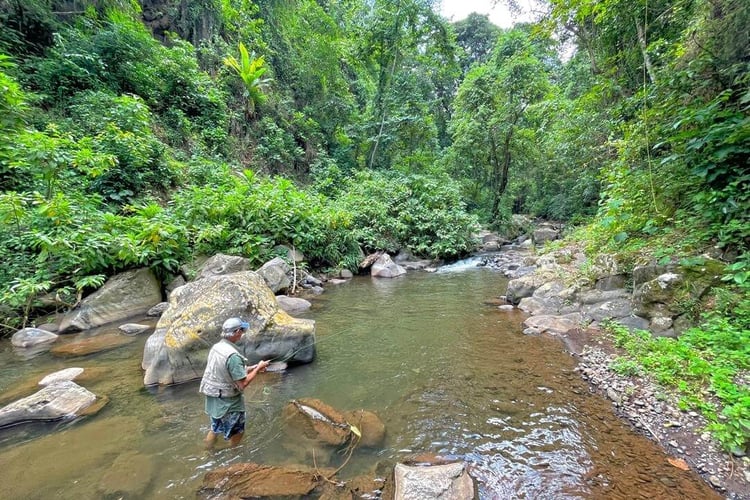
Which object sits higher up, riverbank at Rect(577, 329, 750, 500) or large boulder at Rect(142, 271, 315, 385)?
large boulder at Rect(142, 271, 315, 385)

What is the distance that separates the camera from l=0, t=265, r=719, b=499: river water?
2.99 meters

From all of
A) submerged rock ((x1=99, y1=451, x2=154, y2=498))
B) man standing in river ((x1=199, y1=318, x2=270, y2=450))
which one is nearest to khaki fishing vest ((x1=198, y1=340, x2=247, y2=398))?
man standing in river ((x1=199, y1=318, x2=270, y2=450))

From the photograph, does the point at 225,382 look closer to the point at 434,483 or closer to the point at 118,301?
the point at 434,483

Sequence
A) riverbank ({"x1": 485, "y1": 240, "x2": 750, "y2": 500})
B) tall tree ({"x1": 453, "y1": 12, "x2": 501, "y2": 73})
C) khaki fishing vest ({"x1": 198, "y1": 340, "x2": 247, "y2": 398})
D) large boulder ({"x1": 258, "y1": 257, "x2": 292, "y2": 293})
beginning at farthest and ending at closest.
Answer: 1. tall tree ({"x1": 453, "y1": 12, "x2": 501, "y2": 73})
2. large boulder ({"x1": 258, "y1": 257, "x2": 292, "y2": 293})
3. khaki fishing vest ({"x1": 198, "y1": 340, "x2": 247, "y2": 398})
4. riverbank ({"x1": 485, "y1": 240, "x2": 750, "y2": 500})

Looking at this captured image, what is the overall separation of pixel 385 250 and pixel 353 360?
971 centimetres

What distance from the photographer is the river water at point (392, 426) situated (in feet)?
9.80

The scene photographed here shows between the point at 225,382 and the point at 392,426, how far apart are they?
80.1 inches

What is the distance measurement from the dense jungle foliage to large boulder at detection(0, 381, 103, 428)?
3.06 metres

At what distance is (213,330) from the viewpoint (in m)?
4.84

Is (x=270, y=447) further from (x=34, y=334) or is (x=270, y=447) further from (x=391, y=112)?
(x=391, y=112)

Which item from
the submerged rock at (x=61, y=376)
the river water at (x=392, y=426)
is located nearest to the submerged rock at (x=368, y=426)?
the river water at (x=392, y=426)

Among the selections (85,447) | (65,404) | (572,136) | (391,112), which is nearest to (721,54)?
(572,136)

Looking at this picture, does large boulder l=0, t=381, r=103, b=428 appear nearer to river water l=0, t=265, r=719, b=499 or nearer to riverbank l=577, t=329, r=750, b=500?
river water l=0, t=265, r=719, b=499

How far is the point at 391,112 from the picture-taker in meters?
21.7
